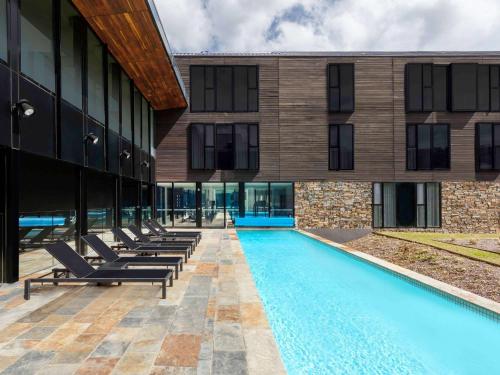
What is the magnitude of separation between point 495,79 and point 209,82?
1841 cm

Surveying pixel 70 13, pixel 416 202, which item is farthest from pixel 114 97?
pixel 416 202

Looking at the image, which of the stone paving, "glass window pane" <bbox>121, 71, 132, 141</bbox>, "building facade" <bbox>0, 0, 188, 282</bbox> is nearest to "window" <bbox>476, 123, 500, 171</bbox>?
"building facade" <bbox>0, 0, 188, 282</bbox>

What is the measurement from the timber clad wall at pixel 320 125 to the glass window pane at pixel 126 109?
5.94 metres

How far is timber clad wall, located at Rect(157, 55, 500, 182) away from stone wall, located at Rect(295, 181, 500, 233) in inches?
23.0

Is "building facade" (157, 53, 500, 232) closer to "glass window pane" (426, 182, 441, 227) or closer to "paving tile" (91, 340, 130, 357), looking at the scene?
"glass window pane" (426, 182, 441, 227)

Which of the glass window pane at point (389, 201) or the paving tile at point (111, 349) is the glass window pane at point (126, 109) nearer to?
the paving tile at point (111, 349)

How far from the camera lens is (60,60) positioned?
869 centimetres

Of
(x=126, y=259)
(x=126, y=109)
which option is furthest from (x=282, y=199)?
(x=126, y=259)

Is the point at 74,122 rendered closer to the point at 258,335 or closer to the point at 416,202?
the point at 258,335

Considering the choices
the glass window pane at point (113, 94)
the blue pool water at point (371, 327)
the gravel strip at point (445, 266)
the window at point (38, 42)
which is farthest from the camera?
the glass window pane at point (113, 94)

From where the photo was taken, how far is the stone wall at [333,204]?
71.3ft

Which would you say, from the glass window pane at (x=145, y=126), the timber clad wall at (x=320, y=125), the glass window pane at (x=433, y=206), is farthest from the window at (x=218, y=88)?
the glass window pane at (x=433, y=206)

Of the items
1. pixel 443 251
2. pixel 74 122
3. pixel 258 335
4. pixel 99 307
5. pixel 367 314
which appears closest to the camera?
pixel 258 335

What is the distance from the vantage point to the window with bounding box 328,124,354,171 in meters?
21.6
